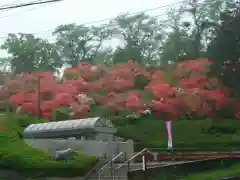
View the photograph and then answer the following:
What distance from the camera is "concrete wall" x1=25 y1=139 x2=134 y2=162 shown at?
66.0 ft

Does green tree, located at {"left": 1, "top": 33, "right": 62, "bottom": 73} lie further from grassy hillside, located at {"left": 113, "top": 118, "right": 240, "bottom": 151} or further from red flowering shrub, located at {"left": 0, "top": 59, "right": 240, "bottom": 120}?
grassy hillside, located at {"left": 113, "top": 118, "right": 240, "bottom": 151}

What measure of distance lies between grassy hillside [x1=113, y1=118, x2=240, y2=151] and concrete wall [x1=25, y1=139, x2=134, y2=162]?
1311 cm

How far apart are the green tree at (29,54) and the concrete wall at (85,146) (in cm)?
3997

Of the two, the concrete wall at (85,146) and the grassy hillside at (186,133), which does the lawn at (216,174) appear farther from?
the grassy hillside at (186,133)

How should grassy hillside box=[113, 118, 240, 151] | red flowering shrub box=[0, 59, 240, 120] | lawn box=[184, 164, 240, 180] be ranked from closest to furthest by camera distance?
lawn box=[184, 164, 240, 180] < grassy hillside box=[113, 118, 240, 151] < red flowering shrub box=[0, 59, 240, 120]

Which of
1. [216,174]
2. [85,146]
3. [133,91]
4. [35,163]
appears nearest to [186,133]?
[133,91]

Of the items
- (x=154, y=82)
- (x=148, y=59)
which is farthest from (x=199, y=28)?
(x=154, y=82)

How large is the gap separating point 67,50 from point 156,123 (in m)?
28.1

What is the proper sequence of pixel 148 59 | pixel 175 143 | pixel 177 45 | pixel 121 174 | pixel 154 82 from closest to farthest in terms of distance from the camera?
pixel 121 174 < pixel 175 143 < pixel 154 82 < pixel 177 45 < pixel 148 59

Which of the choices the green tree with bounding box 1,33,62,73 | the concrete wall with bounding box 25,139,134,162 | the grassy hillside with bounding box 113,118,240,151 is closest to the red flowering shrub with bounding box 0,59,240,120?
the grassy hillside with bounding box 113,118,240,151

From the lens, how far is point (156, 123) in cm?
4069

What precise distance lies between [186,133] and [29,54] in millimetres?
30715

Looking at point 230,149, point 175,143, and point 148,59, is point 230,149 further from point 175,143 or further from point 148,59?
point 148,59

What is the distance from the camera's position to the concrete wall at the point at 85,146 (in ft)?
66.0
